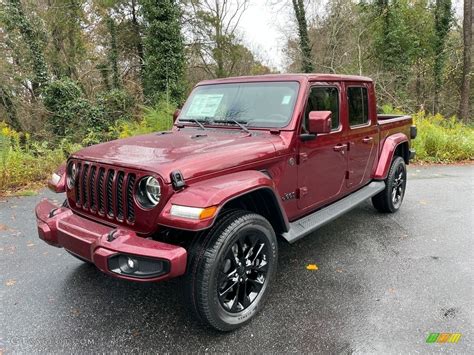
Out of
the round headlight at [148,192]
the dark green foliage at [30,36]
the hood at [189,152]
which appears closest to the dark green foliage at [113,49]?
the dark green foliage at [30,36]

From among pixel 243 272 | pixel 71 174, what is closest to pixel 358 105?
pixel 243 272

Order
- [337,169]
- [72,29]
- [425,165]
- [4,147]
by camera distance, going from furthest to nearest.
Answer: [72,29] → [425,165] → [4,147] → [337,169]

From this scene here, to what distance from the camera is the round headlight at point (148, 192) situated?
8.19 ft

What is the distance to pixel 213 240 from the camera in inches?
98.4

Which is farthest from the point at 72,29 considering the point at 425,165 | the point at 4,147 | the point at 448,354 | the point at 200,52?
the point at 448,354

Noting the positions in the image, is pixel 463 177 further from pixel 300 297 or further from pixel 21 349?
pixel 21 349

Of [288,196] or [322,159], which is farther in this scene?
[322,159]

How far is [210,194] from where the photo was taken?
7.95 ft

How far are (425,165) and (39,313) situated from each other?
870 centimetres

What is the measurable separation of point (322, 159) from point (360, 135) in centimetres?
94

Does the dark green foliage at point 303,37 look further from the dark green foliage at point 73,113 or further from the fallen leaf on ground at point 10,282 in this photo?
the fallen leaf on ground at point 10,282

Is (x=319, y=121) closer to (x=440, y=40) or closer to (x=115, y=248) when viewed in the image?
(x=115, y=248)

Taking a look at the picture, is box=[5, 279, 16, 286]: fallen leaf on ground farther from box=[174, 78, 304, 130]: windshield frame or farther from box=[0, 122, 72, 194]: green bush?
Result: box=[0, 122, 72, 194]: green bush

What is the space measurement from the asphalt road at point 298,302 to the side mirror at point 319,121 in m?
1.40
